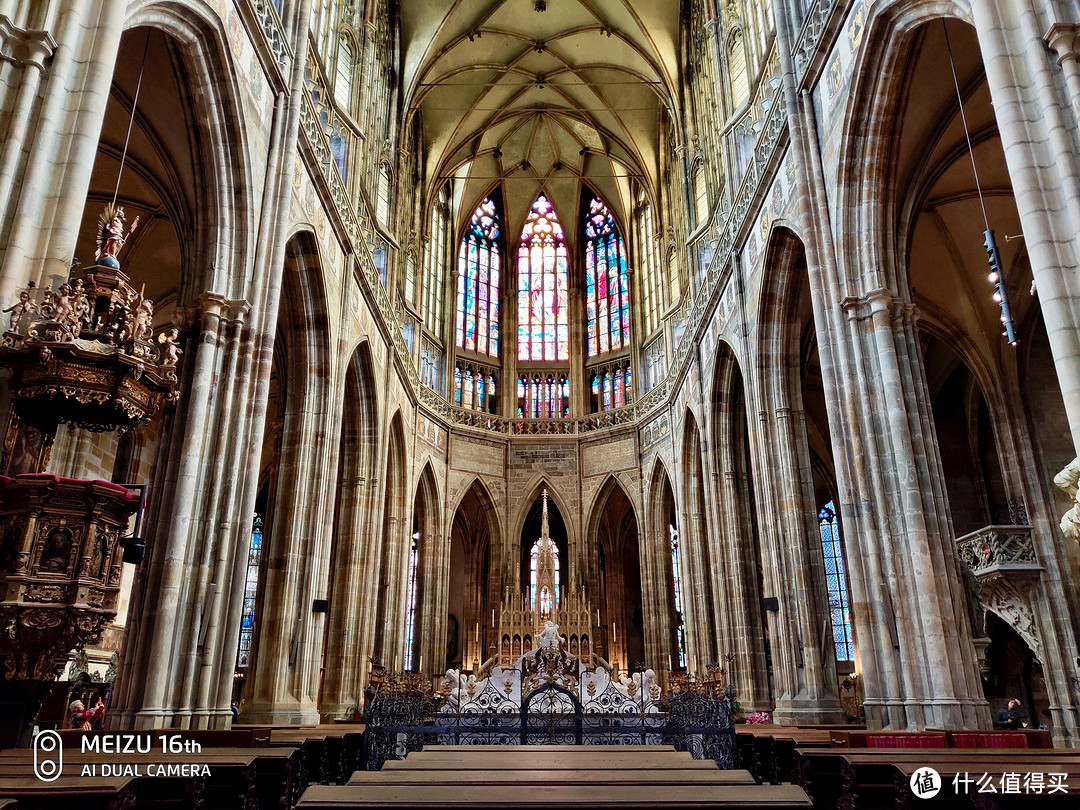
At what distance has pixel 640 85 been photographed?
28500 mm

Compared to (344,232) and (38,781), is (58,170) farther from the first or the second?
(344,232)

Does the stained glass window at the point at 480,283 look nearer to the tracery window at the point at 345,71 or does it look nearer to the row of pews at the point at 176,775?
the tracery window at the point at 345,71

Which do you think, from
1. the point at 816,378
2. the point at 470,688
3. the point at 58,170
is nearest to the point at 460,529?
the point at 470,688

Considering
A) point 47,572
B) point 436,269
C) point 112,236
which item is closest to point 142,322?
point 112,236

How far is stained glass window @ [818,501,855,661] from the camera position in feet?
85.4

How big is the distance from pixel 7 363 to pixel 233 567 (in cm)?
555

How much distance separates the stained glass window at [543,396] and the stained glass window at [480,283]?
1819mm

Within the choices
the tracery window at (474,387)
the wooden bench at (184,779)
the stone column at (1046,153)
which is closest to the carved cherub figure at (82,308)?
the wooden bench at (184,779)

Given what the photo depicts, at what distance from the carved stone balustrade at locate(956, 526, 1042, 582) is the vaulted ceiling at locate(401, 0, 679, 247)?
16.5 m

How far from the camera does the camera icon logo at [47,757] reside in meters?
4.48

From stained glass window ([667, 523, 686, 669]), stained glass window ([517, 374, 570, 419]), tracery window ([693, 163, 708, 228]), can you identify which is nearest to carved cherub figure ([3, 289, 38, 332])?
tracery window ([693, 163, 708, 228])

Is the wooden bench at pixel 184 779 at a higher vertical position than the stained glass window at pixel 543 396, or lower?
lower

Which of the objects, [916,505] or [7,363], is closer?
[7,363]

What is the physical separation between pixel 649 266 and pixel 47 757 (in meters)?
27.1
